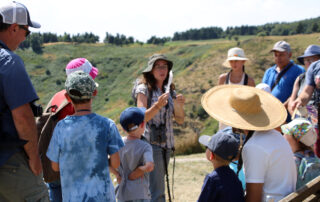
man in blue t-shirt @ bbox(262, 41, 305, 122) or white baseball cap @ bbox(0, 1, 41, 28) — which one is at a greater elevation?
white baseball cap @ bbox(0, 1, 41, 28)

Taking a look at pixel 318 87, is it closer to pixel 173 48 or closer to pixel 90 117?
pixel 90 117

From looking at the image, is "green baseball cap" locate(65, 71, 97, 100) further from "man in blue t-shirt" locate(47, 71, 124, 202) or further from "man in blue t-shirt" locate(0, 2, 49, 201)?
"man in blue t-shirt" locate(0, 2, 49, 201)

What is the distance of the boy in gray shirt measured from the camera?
2.57 meters

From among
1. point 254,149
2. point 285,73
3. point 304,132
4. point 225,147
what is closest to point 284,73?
point 285,73

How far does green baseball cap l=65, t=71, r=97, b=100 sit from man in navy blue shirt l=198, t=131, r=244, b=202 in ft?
3.10

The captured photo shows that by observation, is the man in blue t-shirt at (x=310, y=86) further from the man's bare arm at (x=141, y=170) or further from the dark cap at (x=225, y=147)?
the man's bare arm at (x=141, y=170)

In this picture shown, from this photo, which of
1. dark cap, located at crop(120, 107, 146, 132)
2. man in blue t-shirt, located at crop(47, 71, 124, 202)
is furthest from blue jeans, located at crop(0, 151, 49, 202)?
dark cap, located at crop(120, 107, 146, 132)

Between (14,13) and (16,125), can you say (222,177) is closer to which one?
(16,125)

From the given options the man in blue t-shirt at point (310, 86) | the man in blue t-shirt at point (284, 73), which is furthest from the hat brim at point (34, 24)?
the man in blue t-shirt at point (284, 73)

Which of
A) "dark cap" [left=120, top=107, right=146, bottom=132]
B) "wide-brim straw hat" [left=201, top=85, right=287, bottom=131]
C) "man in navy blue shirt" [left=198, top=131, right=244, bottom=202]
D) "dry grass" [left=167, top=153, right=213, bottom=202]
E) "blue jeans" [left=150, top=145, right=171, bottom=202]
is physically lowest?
"dry grass" [left=167, top=153, right=213, bottom=202]

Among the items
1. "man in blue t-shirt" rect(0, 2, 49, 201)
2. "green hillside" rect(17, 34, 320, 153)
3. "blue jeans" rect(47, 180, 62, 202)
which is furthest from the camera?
"green hillside" rect(17, 34, 320, 153)

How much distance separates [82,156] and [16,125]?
0.47 meters

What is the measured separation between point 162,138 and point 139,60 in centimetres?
8881

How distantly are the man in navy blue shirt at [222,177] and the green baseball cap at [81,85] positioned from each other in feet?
3.10
